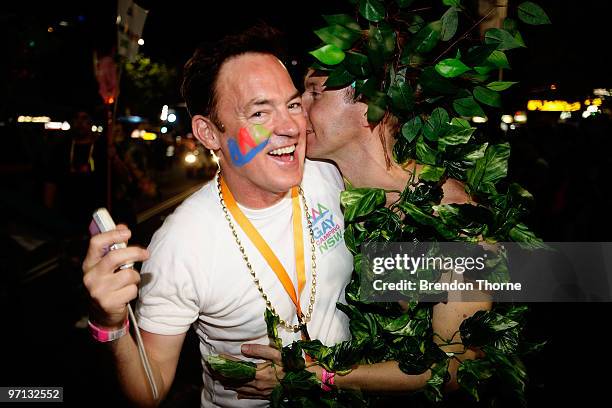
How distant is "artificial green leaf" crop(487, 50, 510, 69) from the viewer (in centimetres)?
212

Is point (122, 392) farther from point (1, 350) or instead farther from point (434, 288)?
point (1, 350)

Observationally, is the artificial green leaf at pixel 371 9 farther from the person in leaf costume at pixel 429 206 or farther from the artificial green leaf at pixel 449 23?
the artificial green leaf at pixel 449 23

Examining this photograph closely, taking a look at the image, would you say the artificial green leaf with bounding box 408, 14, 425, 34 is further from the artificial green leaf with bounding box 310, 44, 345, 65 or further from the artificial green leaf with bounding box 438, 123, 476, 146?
the artificial green leaf with bounding box 438, 123, 476, 146

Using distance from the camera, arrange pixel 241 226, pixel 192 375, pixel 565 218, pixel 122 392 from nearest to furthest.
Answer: pixel 122 392 → pixel 241 226 → pixel 192 375 → pixel 565 218

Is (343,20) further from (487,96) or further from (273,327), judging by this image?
(273,327)

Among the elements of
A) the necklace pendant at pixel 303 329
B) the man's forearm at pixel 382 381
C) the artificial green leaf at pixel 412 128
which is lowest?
the man's forearm at pixel 382 381

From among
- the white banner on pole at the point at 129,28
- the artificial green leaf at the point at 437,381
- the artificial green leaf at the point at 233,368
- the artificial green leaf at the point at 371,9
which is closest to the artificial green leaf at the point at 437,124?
the artificial green leaf at the point at 371,9

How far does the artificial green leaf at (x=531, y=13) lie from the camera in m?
2.03

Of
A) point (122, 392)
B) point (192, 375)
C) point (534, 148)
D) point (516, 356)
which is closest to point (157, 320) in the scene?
point (122, 392)

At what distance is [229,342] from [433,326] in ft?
3.18

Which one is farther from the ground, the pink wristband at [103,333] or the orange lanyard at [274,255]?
the orange lanyard at [274,255]

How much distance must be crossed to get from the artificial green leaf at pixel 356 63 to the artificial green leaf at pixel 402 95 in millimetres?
162

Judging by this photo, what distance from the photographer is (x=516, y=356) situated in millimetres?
2105

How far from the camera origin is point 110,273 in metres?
1.63
